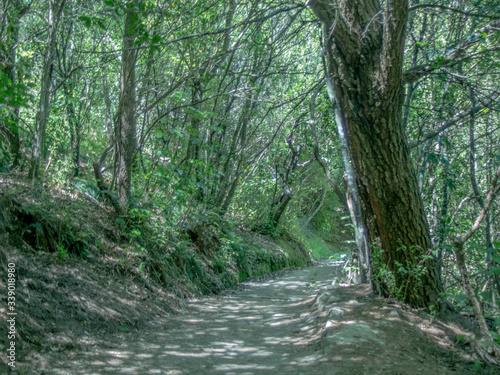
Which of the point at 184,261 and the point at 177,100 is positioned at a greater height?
the point at 177,100

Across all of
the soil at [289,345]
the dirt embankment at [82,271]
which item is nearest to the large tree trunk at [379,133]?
the soil at [289,345]

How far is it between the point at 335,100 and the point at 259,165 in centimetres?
983

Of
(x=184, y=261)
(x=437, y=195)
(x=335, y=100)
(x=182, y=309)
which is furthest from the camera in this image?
(x=437, y=195)

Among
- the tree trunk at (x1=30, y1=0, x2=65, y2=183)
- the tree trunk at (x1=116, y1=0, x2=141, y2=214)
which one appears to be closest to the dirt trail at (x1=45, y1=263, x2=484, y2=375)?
the tree trunk at (x1=116, y1=0, x2=141, y2=214)

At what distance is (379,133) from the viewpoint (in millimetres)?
4996

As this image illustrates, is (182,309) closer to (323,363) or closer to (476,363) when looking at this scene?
(323,363)

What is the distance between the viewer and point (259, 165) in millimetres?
15227

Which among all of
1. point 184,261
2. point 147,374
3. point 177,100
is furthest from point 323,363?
point 177,100

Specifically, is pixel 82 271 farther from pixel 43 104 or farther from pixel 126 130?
pixel 126 130

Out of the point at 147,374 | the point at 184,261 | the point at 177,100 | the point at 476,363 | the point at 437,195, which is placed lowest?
the point at 476,363

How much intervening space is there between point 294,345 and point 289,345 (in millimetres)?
68

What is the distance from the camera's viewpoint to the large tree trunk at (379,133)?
4.88m

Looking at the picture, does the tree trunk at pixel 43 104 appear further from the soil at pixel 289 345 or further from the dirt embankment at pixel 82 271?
the soil at pixel 289 345

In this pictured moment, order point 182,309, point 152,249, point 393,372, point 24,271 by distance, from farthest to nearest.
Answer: point 152,249 < point 182,309 < point 24,271 < point 393,372
